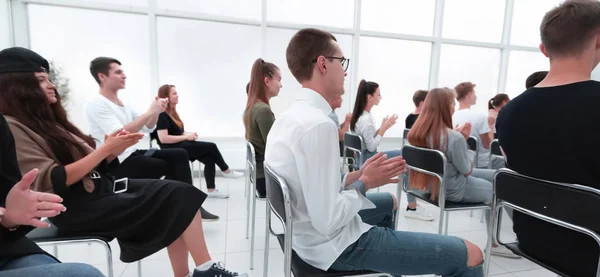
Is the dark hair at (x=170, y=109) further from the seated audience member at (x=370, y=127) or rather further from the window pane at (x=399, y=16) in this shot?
the window pane at (x=399, y=16)

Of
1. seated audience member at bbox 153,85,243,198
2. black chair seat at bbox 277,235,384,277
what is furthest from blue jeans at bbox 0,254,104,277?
seated audience member at bbox 153,85,243,198

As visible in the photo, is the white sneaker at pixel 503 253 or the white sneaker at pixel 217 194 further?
the white sneaker at pixel 217 194

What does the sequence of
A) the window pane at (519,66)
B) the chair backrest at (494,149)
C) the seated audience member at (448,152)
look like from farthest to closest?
the window pane at (519,66)
the chair backrest at (494,149)
the seated audience member at (448,152)

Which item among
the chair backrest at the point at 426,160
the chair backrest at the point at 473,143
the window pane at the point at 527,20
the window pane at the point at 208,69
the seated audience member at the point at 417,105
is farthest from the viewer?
the window pane at the point at 527,20

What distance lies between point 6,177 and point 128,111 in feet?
5.85

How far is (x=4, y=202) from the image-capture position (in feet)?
2.73

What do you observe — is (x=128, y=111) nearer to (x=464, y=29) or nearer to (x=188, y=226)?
(x=188, y=226)

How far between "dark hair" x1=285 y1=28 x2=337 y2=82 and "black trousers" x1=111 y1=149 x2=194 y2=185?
156 centimetres

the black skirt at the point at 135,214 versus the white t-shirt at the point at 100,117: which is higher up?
the white t-shirt at the point at 100,117

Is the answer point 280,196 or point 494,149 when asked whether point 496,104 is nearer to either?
point 494,149

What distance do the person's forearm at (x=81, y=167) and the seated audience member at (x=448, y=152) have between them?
1.85 metres

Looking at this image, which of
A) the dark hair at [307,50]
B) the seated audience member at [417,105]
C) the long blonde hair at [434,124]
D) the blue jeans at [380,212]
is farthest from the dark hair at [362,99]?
the dark hair at [307,50]

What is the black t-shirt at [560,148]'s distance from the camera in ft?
3.34

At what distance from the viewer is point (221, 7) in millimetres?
4176
